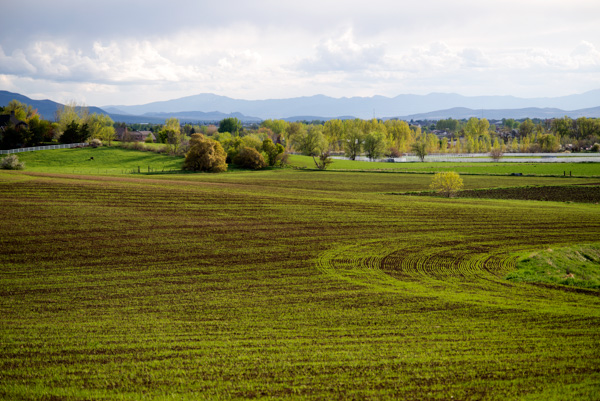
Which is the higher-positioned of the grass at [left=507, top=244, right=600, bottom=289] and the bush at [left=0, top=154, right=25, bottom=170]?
the bush at [left=0, top=154, right=25, bottom=170]

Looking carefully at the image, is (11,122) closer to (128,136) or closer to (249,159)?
(128,136)

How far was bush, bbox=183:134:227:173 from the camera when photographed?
8106 cm

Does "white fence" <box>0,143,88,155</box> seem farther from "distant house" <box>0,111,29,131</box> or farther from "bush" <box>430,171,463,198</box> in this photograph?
"bush" <box>430,171,463,198</box>

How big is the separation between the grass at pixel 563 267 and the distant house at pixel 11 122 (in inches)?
3826

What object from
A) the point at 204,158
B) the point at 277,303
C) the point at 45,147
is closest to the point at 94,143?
the point at 45,147

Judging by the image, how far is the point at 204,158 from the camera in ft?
266

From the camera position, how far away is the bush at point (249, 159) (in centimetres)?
8950

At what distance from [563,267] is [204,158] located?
65.3 m

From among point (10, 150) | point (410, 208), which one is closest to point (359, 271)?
point (410, 208)

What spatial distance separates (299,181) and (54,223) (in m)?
43.0

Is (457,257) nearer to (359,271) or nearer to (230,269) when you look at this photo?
(359,271)

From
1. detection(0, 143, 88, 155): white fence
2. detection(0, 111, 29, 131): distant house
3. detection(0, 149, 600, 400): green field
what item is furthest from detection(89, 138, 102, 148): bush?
detection(0, 149, 600, 400): green field

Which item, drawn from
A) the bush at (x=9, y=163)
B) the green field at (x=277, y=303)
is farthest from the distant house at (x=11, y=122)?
the green field at (x=277, y=303)

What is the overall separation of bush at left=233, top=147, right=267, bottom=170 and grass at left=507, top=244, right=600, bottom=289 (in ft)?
222
